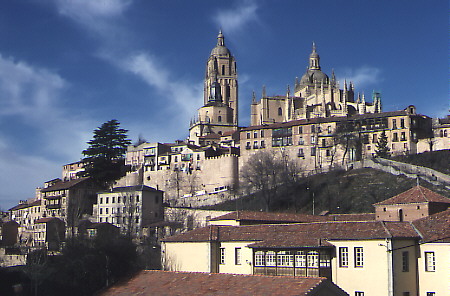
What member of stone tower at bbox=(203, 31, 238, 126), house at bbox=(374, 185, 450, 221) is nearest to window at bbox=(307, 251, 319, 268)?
house at bbox=(374, 185, 450, 221)

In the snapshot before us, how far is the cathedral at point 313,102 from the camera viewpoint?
119000 millimetres

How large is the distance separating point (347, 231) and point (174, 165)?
80560 millimetres

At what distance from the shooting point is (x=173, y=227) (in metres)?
77.6

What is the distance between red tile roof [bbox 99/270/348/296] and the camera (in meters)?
28.5

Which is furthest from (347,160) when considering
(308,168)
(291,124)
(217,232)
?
(217,232)

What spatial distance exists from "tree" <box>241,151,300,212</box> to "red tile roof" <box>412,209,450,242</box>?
46787 mm

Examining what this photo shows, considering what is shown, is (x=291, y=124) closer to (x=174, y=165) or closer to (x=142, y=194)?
(x=174, y=165)

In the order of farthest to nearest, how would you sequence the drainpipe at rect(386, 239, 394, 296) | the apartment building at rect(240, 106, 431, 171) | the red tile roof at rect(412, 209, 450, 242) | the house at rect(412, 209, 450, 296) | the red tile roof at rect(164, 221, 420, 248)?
the apartment building at rect(240, 106, 431, 171) → the red tile roof at rect(164, 221, 420, 248) → the red tile roof at rect(412, 209, 450, 242) → the house at rect(412, 209, 450, 296) → the drainpipe at rect(386, 239, 394, 296)

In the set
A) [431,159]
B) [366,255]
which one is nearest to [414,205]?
[366,255]

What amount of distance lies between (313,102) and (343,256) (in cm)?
9314

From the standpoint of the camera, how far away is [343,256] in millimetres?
36438

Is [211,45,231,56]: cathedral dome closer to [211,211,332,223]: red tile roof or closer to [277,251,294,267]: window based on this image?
[211,211,332,223]: red tile roof

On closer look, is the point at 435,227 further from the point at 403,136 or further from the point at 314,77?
the point at 314,77

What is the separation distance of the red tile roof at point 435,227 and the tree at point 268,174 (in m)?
46.8
